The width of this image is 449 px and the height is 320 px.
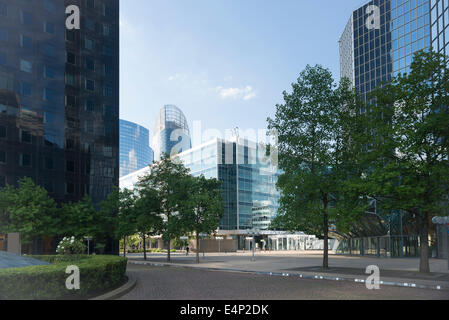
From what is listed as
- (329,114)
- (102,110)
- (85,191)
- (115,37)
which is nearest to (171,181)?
(85,191)

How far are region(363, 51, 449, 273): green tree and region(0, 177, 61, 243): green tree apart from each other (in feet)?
98.5

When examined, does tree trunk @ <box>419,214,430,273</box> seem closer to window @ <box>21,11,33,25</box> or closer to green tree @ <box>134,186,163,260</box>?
green tree @ <box>134,186,163,260</box>

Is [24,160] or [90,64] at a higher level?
[90,64]

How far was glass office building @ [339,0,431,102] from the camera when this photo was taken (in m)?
70.6

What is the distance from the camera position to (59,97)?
2077 inches

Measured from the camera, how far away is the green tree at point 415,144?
21.8 m

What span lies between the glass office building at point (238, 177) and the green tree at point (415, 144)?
7316 centimetres

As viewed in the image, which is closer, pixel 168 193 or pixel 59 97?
pixel 168 193

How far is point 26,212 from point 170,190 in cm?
1469

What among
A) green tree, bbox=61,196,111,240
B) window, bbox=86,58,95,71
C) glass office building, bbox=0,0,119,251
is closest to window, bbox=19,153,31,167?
glass office building, bbox=0,0,119,251

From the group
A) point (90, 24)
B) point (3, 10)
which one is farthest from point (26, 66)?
point (90, 24)

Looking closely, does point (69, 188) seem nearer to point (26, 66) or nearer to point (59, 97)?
point (59, 97)

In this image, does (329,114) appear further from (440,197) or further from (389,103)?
(440,197)

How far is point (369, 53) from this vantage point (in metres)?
A: 82.6
